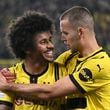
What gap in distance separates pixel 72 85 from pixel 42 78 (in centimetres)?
34

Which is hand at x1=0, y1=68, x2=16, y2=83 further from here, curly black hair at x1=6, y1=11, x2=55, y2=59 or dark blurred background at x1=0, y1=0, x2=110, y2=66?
dark blurred background at x1=0, y1=0, x2=110, y2=66

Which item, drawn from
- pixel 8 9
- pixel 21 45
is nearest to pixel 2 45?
pixel 8 9

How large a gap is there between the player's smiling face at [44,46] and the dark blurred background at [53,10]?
17.8 ft

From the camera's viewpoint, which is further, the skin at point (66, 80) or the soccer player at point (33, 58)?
the soccer player at point (33, 58)

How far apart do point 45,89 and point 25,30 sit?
0.56m

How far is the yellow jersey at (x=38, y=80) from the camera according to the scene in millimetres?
5699

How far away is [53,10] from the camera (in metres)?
12.8

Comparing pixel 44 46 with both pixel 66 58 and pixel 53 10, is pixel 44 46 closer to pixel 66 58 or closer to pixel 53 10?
pixel 66 58

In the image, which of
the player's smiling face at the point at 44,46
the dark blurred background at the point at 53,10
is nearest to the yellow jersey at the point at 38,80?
the player's smiling face at the point at 44,46

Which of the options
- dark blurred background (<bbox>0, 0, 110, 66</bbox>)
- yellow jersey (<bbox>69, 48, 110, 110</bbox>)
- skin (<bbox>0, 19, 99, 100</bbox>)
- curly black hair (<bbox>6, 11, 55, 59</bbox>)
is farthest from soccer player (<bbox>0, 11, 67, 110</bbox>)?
dark blurred background (<bbox>0, 0, 110, 66</bbox>)

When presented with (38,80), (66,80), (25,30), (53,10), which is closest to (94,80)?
(66,80)

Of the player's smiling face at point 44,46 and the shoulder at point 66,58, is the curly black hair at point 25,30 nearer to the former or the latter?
the player's smiling face at point 44,46

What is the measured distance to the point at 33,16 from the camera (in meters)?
5.88

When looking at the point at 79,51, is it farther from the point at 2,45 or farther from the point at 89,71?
the point at 2,45
